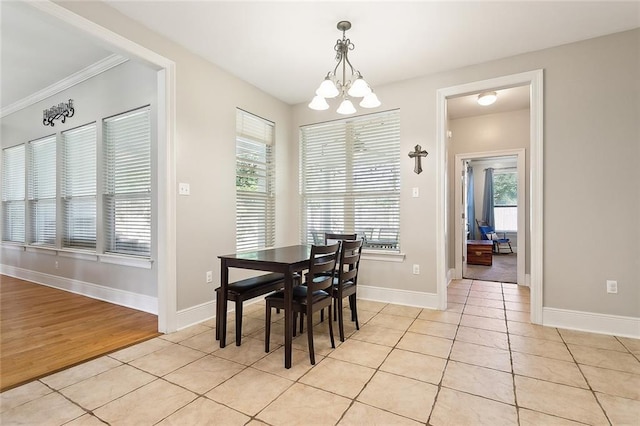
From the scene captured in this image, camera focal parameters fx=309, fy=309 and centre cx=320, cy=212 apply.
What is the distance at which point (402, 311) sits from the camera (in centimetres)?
343

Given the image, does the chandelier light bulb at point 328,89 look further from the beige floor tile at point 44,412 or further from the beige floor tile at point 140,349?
the beige floor tile at point 44,412

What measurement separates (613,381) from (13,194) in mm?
7931

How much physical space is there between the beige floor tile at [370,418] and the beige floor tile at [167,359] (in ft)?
4.14

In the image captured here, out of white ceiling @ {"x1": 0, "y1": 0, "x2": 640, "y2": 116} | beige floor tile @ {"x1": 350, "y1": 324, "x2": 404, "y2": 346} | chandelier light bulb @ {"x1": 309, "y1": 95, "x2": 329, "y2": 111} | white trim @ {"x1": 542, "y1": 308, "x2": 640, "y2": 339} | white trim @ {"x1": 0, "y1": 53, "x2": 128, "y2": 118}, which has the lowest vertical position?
beige floor tile @ {"x1": 350, "y1": 324, "x2": 404, "y2": 346}

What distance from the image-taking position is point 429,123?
11.7 feet

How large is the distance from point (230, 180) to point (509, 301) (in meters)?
3.71

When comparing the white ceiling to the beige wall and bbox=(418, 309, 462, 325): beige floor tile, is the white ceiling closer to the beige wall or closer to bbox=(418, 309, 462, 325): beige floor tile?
the beige wall

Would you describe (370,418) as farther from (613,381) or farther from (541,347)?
(541,347)

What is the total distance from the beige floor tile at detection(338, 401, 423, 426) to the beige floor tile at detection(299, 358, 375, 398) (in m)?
0.14

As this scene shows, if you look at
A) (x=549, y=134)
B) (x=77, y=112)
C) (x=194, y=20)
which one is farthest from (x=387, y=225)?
(x=77, y=112)

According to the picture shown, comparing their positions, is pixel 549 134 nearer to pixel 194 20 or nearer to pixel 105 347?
pixel 194 20

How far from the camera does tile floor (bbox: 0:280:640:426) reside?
1.63 metres

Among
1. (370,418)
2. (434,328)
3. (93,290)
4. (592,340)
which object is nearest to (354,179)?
(434,328)

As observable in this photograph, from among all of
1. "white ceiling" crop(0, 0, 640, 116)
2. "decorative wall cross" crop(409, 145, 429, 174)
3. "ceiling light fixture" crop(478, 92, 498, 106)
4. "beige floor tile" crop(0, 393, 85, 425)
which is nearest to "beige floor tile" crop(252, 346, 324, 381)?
"beige floor tile" crop(0, 393, 85, 425)
